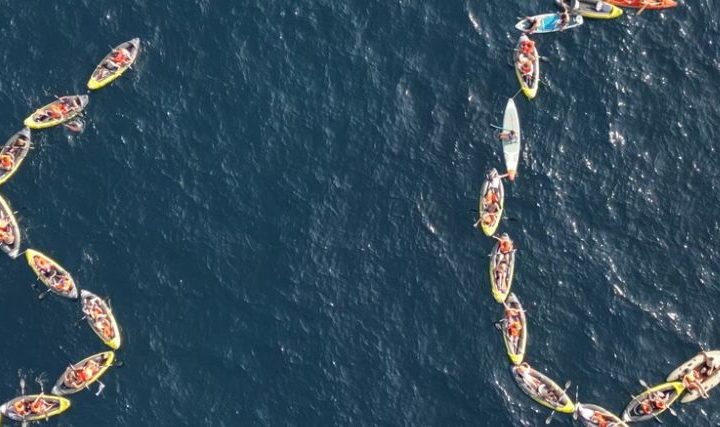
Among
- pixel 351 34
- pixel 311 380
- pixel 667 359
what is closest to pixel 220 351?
pixel 311 380

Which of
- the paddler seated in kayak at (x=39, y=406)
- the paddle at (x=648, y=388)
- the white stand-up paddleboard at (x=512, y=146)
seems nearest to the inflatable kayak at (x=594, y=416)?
the paddle at (x=648, y=388)

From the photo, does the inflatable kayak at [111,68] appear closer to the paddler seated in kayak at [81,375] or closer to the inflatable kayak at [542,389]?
the paddler seated in kayak at [81,375]

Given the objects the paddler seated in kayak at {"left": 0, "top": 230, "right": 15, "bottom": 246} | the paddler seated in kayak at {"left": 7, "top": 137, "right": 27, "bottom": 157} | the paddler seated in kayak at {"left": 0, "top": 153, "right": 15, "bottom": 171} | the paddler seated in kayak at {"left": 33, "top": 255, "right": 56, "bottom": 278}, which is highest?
the paddler seated in kayak at {"left": 7, "top": 137, "right": 27, "bottom": 157}

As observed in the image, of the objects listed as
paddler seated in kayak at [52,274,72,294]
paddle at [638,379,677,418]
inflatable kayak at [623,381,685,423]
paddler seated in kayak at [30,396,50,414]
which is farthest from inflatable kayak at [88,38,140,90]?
inflatable kayak at [623,381,685,423]

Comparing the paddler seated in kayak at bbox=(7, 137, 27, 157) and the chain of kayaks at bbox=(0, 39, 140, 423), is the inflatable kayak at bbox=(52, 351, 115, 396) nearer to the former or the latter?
the chain of kayaks at bbox=(0, 39, 140, 423)

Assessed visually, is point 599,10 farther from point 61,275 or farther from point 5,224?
point 5,224

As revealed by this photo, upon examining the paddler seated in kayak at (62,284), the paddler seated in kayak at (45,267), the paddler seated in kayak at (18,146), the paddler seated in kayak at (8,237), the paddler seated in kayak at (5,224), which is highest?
the paddler seated in kayak at (18,146)

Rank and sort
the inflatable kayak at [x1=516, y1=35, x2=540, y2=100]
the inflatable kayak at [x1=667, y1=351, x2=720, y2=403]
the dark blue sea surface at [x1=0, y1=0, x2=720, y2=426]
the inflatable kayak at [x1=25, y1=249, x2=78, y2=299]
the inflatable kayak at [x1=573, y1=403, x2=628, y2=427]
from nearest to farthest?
1. the inflatable kayak at [x1=667, y1=351, x2=720, y2=403]
2. the inflatable kayak at [x1=573, y1=403, x2=628, y2=427]
3. the dark blue sea surface at [x1=0, y1=0, x2=720, y2=426]
4. the inflatable kayak at [x1=516, y1=35, x2=540, y2=100]
5. the inflatable kayak at [x1=25, y1=249, x2=78, y2=299]

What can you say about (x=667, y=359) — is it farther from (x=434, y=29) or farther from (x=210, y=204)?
(x=210, y=204)
